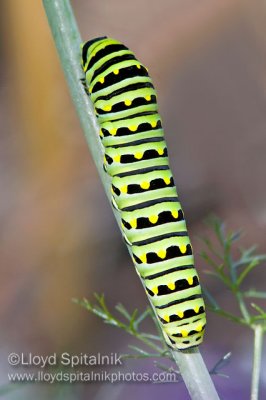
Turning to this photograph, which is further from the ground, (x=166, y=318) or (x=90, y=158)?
(x=166, y=318)

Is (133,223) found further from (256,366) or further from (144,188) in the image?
(256,366)

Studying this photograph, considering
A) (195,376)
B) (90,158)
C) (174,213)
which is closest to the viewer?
(195,376)

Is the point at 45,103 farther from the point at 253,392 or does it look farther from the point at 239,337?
the point at 253,392

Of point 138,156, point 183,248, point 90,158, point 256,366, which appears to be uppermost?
point 138,156

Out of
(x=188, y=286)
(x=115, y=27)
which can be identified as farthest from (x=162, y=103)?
(x=188, y=286)

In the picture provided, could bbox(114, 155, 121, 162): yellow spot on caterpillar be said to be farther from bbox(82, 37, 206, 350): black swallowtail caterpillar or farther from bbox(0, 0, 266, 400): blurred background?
bbox(0, 0, 266, 400): blurred background

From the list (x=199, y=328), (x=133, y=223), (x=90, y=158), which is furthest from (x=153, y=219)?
(x=90, y=158)

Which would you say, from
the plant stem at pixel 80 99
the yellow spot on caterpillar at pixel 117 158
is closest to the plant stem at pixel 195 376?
the plant stem at pixel 80 99
